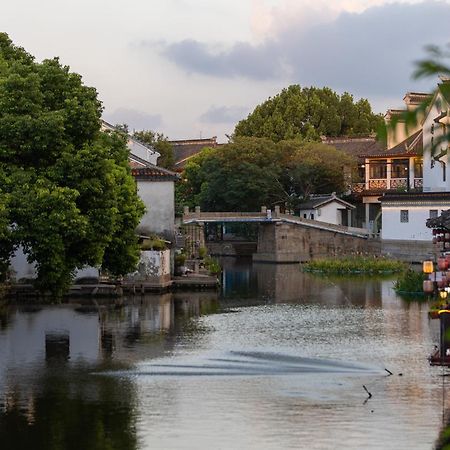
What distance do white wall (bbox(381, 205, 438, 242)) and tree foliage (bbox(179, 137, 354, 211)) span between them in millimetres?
9798

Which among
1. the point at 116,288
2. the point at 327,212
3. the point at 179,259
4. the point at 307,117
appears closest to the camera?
the point at 116,288

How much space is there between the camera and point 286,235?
74.2 m

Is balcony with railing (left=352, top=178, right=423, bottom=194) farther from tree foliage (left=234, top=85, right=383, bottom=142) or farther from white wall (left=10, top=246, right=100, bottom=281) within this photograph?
white wall (left=10, top=246, right=100, bottom=281)

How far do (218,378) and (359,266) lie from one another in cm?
3870

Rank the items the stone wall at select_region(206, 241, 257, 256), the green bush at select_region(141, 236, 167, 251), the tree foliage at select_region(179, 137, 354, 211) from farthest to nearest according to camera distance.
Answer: the stone wall at select_region(206, 241, 257, 256)
the tree foliage at select_region(179, 137, 354, 211)
the green bush at select_region(141, 236, 167, 251)

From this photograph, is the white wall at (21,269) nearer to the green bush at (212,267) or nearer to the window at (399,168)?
the green bush at (212,267)

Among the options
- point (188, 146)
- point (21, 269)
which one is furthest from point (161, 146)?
point (21, 269)

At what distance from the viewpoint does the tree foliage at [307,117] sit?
9325 cm

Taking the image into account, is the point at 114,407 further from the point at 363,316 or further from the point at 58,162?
the point at 363,316

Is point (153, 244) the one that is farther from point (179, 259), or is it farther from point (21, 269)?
point (21, 269)

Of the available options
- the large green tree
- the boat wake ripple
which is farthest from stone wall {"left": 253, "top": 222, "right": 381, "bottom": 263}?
the boat wake ripple

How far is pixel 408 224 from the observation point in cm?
6762

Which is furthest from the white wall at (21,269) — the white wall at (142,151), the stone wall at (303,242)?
the stone wall at (303,242)

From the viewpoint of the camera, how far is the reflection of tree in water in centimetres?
1797
